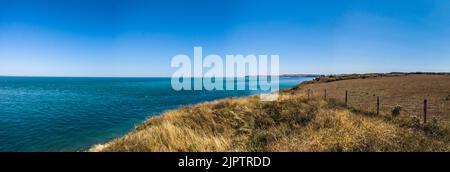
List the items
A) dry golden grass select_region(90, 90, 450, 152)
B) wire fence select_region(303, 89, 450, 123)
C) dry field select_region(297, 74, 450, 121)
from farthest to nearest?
dry field select_region(297, 74, 450, 121)
wire fence select_region(303, 89, 450, 123)
dry golden grass select_region(90, 90, 450, 152)

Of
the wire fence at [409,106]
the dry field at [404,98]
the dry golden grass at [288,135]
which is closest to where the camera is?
the dry golden grass at [288,135]

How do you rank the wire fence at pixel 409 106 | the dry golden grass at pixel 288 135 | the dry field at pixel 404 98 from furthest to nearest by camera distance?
the dry field at pixel 404 98, the wire fence at pixel 409 106, the dry golden grass at pixel 288 135

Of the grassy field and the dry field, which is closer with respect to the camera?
the grassy field

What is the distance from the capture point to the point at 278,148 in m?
6.94

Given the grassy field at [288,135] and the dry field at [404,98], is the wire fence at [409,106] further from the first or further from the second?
the grassy field at [288,135]

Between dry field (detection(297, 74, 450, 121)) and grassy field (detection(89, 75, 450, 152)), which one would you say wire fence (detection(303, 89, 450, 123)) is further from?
grassy field (detection(89, 75, 450, 152))

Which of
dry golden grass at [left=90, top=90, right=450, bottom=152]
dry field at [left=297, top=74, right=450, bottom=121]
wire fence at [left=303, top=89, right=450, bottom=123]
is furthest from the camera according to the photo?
dry field at [left=297, top=74, right=450, bottom=121]

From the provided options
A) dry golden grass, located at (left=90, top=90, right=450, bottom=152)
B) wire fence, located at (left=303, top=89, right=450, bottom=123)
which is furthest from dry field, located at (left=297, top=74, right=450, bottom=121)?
dry golden grass, located at (left=90, top=90, right=450, bottom=152)

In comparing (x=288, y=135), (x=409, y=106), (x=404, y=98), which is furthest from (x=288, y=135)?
(x=404, y=98)

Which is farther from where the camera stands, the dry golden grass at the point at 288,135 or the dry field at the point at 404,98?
the dry field at the point at 404,98

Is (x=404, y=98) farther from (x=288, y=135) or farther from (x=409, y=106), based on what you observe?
(x=288, y=135)

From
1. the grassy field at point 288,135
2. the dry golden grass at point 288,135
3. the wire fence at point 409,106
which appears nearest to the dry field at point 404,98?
the wire fence at point 409,106
